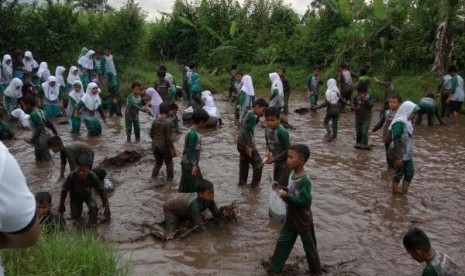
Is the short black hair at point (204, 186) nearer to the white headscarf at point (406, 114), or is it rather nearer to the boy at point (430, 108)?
the white headscarf at point (406, 114)

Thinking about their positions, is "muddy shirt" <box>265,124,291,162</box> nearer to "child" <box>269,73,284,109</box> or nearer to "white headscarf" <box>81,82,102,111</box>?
"white headscarf" <box>81,82,102,111</box>

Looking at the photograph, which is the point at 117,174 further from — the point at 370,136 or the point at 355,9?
the point at 355,9

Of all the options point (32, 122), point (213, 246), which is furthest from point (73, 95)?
point (213, 246)

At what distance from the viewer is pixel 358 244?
6.04 m

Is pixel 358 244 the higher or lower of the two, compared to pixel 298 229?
lower

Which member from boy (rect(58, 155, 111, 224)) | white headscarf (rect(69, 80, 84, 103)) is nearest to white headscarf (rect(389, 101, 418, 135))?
boy (rect(58, 155, 111, 224))

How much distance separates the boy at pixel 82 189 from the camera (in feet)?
19.5

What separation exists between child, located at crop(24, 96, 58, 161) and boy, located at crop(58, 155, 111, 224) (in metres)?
2.70

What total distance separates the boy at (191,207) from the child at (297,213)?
1220mm

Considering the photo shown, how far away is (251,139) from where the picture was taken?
7.68m

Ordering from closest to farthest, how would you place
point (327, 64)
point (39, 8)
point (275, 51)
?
point (39, 8), point (327, 64), point (275, 51)

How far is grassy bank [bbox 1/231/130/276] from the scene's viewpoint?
4.06m

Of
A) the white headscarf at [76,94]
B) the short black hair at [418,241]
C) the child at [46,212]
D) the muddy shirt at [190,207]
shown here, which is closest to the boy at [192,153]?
the muddy shirt at [190,207]

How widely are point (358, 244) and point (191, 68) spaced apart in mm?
9358
